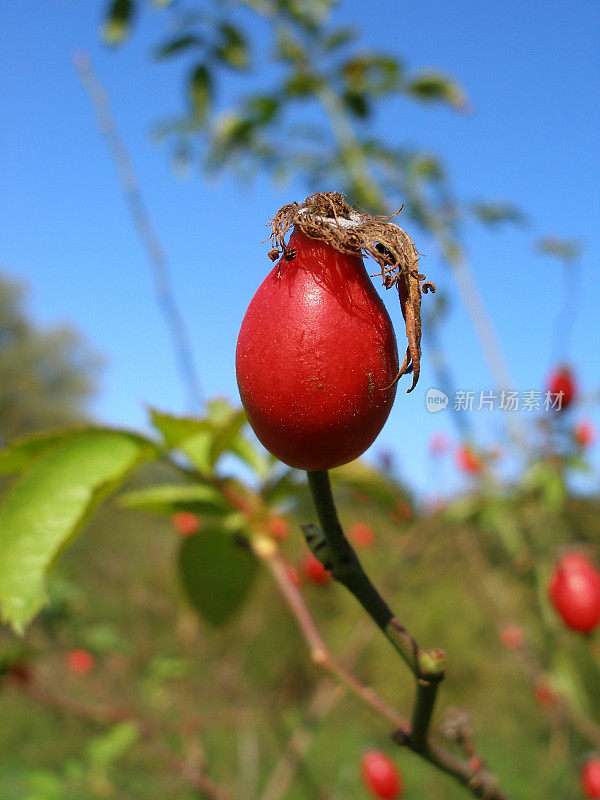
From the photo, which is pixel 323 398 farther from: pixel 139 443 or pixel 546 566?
pixel 546 566

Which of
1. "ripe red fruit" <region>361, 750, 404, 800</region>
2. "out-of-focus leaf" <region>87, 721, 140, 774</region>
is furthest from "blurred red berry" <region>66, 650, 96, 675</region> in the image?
"ripe red fruit" <region>361, 750, 404, 800</region>

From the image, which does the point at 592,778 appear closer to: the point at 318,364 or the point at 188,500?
the point at 188,500

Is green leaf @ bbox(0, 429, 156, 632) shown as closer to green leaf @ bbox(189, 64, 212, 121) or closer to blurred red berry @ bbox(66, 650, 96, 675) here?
green leaf @ bbox(189, 64, 212, 121)

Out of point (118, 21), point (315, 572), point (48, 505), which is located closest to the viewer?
point (48, 505)

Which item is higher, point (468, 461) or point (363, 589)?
point (363, 589)

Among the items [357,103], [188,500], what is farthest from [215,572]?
[357,103]

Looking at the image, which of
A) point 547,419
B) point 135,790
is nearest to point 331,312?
point 547,419
